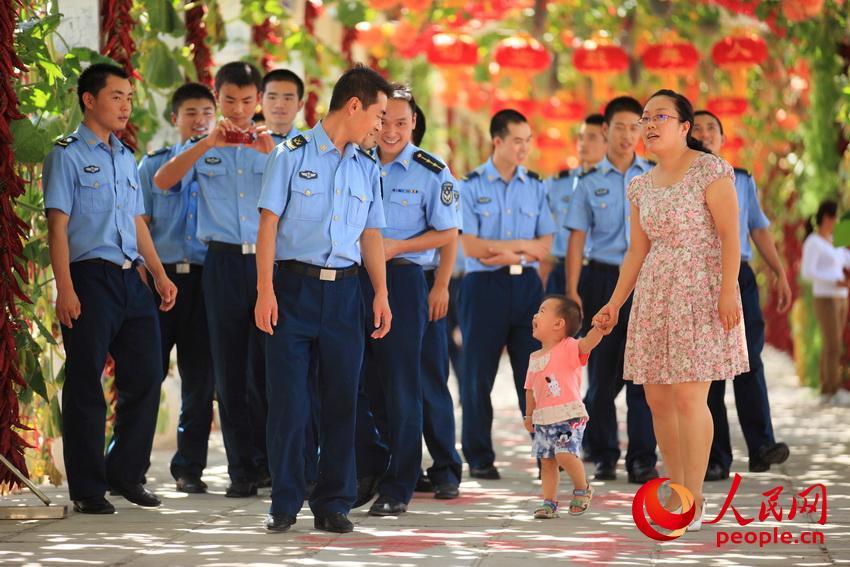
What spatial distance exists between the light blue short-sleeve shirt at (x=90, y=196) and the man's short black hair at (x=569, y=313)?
2.02 metres

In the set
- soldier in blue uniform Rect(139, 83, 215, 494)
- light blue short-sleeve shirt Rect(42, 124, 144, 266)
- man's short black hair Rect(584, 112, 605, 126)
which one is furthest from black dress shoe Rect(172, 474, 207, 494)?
man's short black hair Rect(584, 112, 605, 126)

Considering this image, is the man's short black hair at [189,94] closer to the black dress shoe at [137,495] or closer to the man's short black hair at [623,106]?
the black dress shoe at [137,495]

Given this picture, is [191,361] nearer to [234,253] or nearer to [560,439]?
[234,253]

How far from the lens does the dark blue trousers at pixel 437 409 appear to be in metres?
8.05

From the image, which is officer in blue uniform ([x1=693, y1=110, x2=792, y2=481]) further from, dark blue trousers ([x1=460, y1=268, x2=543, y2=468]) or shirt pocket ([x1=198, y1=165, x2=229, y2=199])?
shirt pocket ([x1=198, y1=165, x2=229, y2=199])

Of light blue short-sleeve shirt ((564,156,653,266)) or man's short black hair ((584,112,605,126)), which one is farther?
man's short black hair ((584,112,605,126))

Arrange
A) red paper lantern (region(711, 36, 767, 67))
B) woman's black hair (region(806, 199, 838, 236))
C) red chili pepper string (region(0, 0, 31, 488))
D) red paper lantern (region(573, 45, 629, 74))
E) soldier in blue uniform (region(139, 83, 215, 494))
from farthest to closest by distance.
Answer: red paper lantern (region(573, 45, 629, 74)) < woman's black hair (region(806, 199, 838, 236)) < red paper lantern (region(711, 36, 767, 67)) < soldier in blue uniform (region(139, 83, 215, 494)) < red chili pepper string (region(0, 0, 31, 488))

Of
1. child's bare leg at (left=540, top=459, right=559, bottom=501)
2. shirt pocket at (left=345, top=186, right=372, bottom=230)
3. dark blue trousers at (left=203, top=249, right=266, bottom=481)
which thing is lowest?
child's bare leg at (left=540, top=459, right=559, bottom=501)

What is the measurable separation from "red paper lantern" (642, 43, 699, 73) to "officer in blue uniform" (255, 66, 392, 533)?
771 cm

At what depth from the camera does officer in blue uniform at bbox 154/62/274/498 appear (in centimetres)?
793

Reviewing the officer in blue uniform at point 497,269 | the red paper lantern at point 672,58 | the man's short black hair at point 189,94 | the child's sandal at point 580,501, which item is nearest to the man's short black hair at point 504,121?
the officer in blue uniform at point 497,269

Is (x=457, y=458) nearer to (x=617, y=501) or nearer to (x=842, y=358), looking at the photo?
(x=617, y=501)

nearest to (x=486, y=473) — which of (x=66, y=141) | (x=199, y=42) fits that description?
(x=66, y=141)

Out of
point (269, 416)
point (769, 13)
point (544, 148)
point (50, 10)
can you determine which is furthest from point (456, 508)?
point (544, 148)
